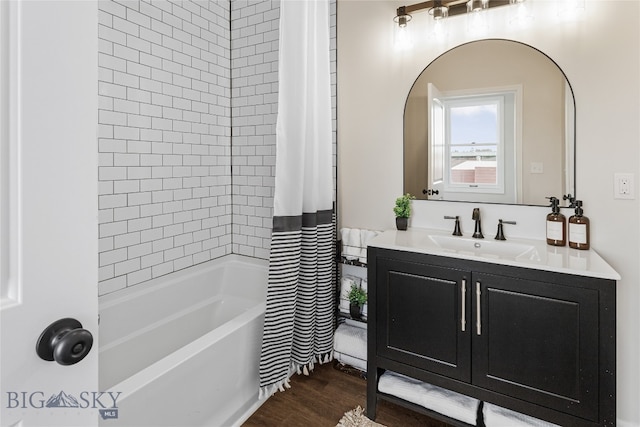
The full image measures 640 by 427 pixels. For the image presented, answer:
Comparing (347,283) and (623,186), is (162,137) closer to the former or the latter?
(347,283)

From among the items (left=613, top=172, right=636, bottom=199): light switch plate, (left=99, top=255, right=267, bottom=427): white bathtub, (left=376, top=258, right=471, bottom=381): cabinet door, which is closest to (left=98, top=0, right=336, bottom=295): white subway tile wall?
(left=99, top=255, right=267, bottom=427): white bathtub

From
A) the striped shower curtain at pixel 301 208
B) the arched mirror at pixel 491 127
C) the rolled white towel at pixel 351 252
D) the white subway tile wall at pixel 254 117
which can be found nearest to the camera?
the arched mirror at pixel 491 127

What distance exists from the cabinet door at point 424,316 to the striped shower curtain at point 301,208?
51cm

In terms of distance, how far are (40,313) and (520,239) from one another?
2.08 meters

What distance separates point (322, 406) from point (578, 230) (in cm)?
164

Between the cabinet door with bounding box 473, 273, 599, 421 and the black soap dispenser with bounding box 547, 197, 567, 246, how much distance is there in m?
0.47

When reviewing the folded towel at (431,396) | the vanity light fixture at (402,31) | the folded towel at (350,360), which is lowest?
the folded towel at (350,360)

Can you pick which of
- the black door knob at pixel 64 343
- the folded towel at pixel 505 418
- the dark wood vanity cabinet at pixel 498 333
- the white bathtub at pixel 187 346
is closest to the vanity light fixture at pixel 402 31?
the dark wood vanity cabinet at pixel 498 333

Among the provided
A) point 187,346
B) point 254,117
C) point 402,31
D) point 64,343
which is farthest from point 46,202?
point 254,117

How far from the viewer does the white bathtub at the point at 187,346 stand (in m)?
1.47

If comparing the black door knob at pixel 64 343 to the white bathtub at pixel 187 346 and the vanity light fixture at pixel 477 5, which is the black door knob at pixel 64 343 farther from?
the vanity light fixture at pixel 477 5

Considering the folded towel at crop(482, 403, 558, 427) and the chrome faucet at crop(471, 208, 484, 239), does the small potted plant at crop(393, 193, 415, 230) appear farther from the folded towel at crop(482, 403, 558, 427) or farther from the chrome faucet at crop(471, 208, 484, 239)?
the folded towel at crop(482, 403, 558, 427)

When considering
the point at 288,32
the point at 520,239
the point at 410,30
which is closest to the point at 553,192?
the point at 520,239

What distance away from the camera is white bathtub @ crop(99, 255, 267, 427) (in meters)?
1.47
